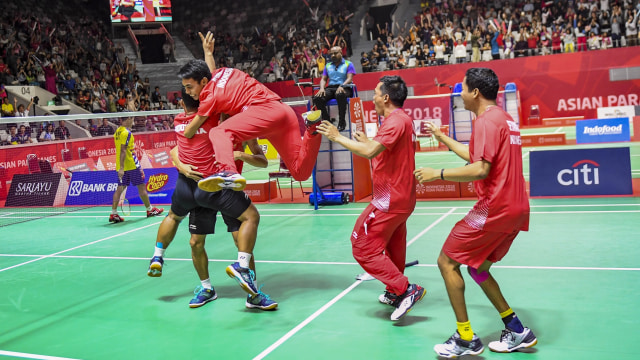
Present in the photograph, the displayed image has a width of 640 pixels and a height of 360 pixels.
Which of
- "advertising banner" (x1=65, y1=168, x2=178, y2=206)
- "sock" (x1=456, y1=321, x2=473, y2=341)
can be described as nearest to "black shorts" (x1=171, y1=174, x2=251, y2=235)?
"sock" (x1=456, y1=321, x2=473, y2=341)

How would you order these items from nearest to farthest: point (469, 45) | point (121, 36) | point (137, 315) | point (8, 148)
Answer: point (137, 315) < point (8, 148) < point (469, 45) < point (121, 36)

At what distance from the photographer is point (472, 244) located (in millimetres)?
4617

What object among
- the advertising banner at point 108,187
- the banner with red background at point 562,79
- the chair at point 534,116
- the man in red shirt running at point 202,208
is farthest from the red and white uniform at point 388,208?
the chair at point 534,116

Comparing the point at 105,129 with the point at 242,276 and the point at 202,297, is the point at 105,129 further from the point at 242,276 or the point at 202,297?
the point at 242,276

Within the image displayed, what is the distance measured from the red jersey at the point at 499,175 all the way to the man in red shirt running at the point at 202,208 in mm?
2583

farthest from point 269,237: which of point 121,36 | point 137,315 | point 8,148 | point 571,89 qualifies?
point 121,36

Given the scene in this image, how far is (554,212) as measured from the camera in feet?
36.2

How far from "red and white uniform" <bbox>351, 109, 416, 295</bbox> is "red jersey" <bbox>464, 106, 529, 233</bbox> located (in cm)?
116

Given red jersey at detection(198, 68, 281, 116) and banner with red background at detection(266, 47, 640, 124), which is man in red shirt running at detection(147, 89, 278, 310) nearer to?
red jersey at detection(198, 68, 281, 116)

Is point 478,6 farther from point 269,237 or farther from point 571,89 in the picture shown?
point 269,237

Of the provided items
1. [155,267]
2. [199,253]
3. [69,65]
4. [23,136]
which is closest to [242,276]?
[199,253]

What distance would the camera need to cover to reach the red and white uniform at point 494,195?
14.7ft

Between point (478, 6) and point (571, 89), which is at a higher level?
point (478, 6)

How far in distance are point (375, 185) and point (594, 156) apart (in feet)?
26.4
